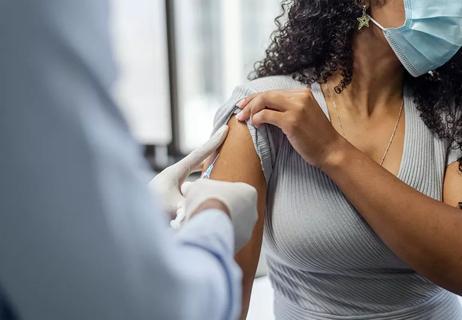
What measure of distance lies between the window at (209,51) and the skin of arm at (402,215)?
269cm

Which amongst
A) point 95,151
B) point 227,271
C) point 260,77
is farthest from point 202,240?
point 260,77

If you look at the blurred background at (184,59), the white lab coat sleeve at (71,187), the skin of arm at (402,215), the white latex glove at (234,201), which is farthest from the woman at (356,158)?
the blurred background at (184,59)

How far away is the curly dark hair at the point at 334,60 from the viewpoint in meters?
1.39

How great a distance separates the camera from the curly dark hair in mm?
1390

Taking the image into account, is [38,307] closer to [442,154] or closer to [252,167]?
[252,167]

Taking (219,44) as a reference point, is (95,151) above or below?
above

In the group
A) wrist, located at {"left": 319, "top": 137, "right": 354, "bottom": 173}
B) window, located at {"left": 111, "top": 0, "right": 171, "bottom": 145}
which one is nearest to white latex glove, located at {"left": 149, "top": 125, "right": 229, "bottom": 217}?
wrist, located at {"left": 319, "top": 137, "right": 354, "bottom": 173}

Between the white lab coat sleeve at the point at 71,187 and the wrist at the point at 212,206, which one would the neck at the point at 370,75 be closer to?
the wrist at the point at 212,206

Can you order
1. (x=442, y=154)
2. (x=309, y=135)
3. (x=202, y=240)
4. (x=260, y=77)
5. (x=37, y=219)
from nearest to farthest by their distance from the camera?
(x=37, y=219) → (x=202, y=240) → (x=309, y=135) → (x=442, y=154) → (x=260, y=77)

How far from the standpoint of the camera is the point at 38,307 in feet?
1.84

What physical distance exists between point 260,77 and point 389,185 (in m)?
0.41

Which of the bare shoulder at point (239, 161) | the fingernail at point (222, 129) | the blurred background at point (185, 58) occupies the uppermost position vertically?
the fingernail at point (222, 129)

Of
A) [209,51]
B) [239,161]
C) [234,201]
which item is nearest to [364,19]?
[239,161]

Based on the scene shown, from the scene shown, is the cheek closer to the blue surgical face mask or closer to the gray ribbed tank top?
the blue surgical face mask
